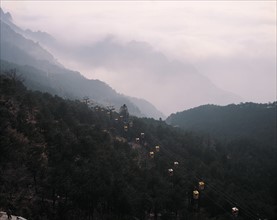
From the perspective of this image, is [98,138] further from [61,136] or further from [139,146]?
[139,146]

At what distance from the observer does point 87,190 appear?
5891 cm

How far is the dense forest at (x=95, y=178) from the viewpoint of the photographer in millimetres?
58363

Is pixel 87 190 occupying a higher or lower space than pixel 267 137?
lower

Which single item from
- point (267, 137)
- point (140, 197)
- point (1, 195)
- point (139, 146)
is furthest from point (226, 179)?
point (267, 137)

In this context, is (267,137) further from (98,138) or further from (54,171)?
(54,171)

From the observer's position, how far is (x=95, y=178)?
63.9 m

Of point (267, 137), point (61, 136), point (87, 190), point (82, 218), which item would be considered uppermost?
point (267, 137)

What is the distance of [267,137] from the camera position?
197250mm

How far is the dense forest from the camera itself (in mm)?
58363

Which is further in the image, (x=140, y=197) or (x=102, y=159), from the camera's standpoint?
(x=102, y=159)

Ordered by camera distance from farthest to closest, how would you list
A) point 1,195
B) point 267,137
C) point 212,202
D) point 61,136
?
point 267,137
point 212,202
point 61,136
point 1,195

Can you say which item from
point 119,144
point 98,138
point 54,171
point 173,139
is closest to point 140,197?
point 54,171

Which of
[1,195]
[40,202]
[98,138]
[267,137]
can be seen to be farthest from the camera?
[267,137]

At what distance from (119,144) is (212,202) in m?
30.9
